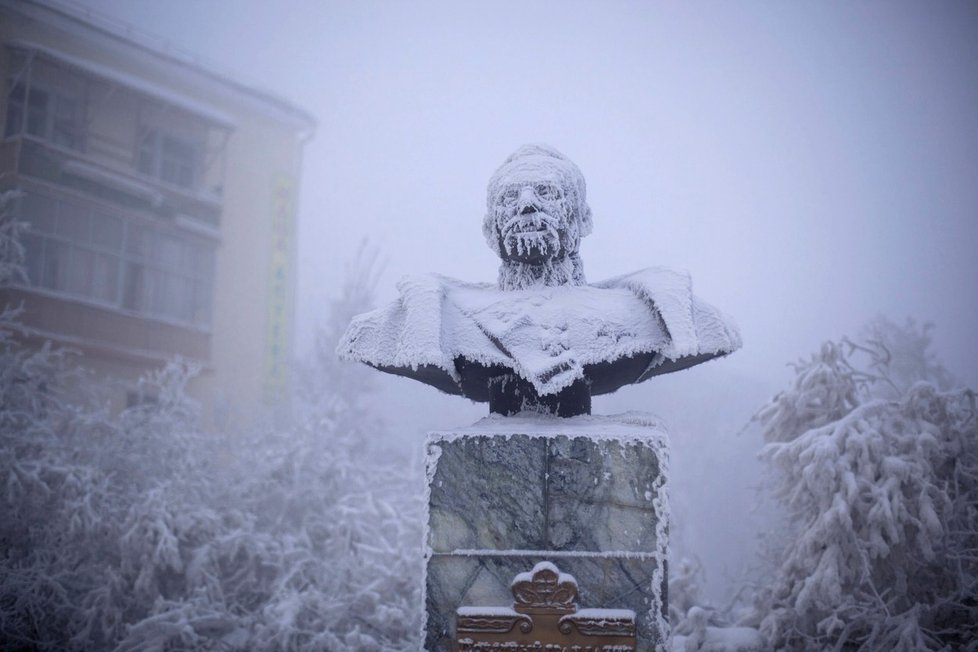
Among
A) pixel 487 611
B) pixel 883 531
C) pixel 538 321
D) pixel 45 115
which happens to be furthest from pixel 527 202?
pixel 45 115

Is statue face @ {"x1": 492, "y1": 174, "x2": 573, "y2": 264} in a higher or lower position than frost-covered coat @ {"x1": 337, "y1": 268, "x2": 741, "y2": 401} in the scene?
higher

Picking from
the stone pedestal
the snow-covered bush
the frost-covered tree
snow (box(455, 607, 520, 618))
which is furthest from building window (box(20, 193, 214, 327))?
snow (box(455, 607, 520, 618))

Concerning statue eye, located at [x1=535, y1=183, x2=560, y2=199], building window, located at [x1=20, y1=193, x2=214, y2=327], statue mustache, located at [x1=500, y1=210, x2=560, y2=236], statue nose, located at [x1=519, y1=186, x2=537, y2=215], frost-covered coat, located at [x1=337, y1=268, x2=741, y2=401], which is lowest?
frost-covered coat, located at [x1=337, y1=268, x2=741, y2=401]

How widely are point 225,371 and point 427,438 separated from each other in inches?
505

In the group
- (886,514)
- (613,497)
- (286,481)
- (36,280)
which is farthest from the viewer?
(36,280)

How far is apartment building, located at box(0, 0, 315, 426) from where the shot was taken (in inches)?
483

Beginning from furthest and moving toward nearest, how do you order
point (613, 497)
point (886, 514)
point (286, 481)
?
1. point (286, 481)
2. point (886, 514)
3. point (613, 497)

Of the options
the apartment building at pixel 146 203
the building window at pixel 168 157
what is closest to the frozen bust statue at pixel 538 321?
the apartment building at pixel 146 203

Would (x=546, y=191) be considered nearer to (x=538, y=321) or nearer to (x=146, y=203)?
(x=538, y=321)

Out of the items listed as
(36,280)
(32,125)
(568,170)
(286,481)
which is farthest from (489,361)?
(32,125)

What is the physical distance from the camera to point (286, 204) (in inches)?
641

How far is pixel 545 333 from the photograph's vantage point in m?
3.05

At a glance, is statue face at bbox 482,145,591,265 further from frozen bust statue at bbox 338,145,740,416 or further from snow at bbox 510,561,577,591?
snow at bbox 510,561,577,591

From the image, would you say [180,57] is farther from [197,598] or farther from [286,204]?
[197,598]
